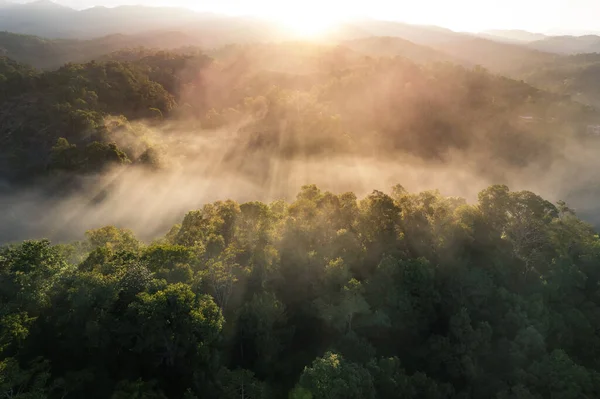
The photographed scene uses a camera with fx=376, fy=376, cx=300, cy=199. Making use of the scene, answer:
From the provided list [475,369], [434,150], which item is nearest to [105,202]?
[475,369]

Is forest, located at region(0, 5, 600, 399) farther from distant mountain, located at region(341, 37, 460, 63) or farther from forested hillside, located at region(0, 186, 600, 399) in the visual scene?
distant mountain, located at region(341, 37, 460, 63)

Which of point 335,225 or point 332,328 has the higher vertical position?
point 335,225

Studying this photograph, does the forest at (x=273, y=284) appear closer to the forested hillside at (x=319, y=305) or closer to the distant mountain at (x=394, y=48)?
A: the forested hillside at (x=319, y=305)

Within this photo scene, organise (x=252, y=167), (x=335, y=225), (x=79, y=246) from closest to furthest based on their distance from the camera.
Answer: (x=79, y=246) → (x=335, y=225) → (x=252, y=167)

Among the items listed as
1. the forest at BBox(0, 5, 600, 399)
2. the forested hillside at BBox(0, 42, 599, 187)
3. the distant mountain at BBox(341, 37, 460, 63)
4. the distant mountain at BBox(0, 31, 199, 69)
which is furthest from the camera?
the distant mountain at BBox(341, 37, 460, 63)

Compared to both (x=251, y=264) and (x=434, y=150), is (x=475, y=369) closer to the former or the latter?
(x=251, y=264)

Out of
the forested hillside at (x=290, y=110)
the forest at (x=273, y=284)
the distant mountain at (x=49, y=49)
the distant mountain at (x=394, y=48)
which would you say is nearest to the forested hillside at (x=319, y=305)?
the forest at (x=273, y=284)

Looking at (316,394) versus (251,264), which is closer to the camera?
(316,394)

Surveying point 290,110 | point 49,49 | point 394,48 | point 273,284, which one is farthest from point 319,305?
point 394,48

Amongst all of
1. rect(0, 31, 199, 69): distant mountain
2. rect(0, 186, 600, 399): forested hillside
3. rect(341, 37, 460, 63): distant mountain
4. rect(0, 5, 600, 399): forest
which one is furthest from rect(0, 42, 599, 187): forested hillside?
rect(341, 37, 460, 63): distant mountain
